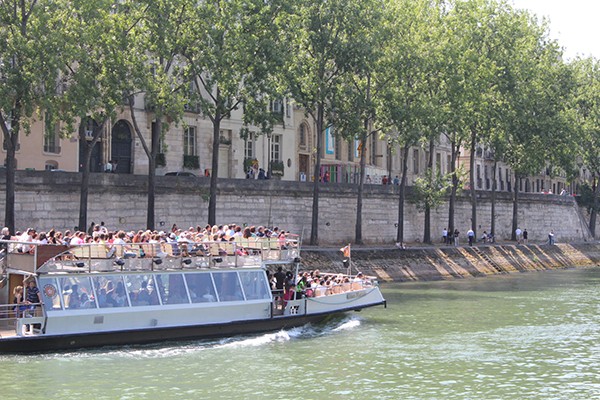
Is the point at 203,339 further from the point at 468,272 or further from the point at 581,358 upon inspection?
the point at 468,272

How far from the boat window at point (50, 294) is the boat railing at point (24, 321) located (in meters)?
0.17

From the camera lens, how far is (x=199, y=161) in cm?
4947

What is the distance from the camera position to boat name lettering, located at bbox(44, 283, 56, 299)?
20.2 meters

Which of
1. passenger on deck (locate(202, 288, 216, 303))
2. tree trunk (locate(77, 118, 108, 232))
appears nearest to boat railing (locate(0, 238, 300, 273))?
passenger on deck (locate(202, 288, 216, 303))

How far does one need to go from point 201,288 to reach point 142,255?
6.73 feet

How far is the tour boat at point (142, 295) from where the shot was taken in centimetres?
2023

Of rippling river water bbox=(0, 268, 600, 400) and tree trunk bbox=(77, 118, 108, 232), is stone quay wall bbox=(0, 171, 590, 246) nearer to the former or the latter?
tree trunk bbox=(77, 118, 108, 232)

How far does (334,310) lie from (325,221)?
22.5 metres

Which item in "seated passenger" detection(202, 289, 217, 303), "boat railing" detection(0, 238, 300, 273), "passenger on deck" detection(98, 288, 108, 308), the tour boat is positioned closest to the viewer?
the tour boat

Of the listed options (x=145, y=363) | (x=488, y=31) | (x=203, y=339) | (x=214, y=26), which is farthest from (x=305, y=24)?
(x=145, y=363)

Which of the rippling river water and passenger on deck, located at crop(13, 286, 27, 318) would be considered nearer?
the rippling river water

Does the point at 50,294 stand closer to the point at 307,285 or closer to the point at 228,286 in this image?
the point at 228,286

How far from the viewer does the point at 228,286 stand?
23609mm

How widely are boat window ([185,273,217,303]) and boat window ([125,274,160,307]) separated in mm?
1165
